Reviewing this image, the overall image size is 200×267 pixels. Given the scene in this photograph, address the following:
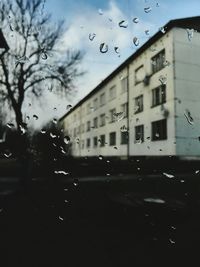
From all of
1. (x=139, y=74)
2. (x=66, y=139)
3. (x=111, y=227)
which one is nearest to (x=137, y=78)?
(x=139, y=74)

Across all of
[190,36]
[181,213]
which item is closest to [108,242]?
[181,213]

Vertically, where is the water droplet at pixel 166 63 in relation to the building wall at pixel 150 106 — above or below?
above

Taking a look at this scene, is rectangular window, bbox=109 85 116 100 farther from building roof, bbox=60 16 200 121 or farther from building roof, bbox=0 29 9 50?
building roof, bbox=0 29 9 50

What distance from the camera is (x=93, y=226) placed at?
107 inches

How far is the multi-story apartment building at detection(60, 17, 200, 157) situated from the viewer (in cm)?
189

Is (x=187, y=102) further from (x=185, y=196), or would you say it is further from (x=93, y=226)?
(x=93, y=226)

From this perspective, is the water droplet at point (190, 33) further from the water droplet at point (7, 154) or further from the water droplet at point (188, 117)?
the water droplet at point (7, 154)

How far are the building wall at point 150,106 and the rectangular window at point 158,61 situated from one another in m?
0.02

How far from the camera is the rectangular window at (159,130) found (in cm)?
191

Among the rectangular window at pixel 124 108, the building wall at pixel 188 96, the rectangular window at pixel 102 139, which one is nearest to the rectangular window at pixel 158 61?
the building wall at pixel 188 96

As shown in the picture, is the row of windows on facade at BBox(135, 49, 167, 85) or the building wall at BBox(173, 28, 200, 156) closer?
the building wall at BBox(173, 28, 200, 156)

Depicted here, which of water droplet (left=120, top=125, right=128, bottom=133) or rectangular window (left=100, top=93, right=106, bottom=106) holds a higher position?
rectangular window (left=100, top=93, right=106, bottom=106)

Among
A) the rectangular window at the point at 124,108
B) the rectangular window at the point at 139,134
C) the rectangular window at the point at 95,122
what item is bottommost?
the rectangular window at the point at 139,134

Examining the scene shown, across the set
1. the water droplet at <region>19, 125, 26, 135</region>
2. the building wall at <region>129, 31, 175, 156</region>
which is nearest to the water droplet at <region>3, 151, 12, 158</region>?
the water droplet at <region>19, 125, 26, 135</region>
